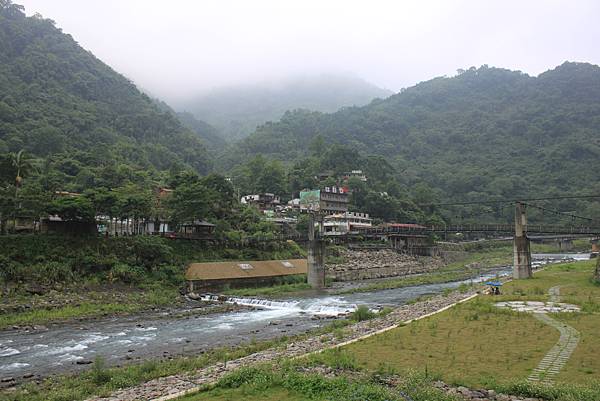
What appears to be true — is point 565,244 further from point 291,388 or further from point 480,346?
point 291,388

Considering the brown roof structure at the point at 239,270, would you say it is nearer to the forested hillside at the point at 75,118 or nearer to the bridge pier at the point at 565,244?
the forested hillside at the point at 75,118

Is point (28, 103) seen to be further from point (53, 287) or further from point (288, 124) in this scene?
point (288, 124)

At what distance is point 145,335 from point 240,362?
10101mm

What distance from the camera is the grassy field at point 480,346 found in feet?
43.9

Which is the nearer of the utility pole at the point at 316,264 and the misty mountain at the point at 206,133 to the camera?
the utility pole at the point at 316,264

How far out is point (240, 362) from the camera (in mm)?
17391

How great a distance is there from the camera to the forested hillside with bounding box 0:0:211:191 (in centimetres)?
7456

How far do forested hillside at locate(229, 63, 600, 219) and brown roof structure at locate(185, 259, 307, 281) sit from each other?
72.8 m

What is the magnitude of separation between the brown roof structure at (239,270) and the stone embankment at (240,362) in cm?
2274

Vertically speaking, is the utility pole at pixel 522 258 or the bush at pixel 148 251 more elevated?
the bush at pixel 148 251

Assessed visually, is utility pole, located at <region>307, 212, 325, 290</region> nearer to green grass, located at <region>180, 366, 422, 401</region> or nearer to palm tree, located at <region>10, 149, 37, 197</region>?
palm tree, located at <region>10, 149, 37, 197</region>

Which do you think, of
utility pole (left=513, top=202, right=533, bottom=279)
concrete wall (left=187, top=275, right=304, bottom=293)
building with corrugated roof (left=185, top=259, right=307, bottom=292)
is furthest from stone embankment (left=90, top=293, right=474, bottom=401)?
utility pole (left=513, top=202, right=533, bottom=279)

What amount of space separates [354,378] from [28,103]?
101 metres

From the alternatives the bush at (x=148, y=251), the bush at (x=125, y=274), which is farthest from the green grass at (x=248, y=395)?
the bush at (x=148, y=251)
